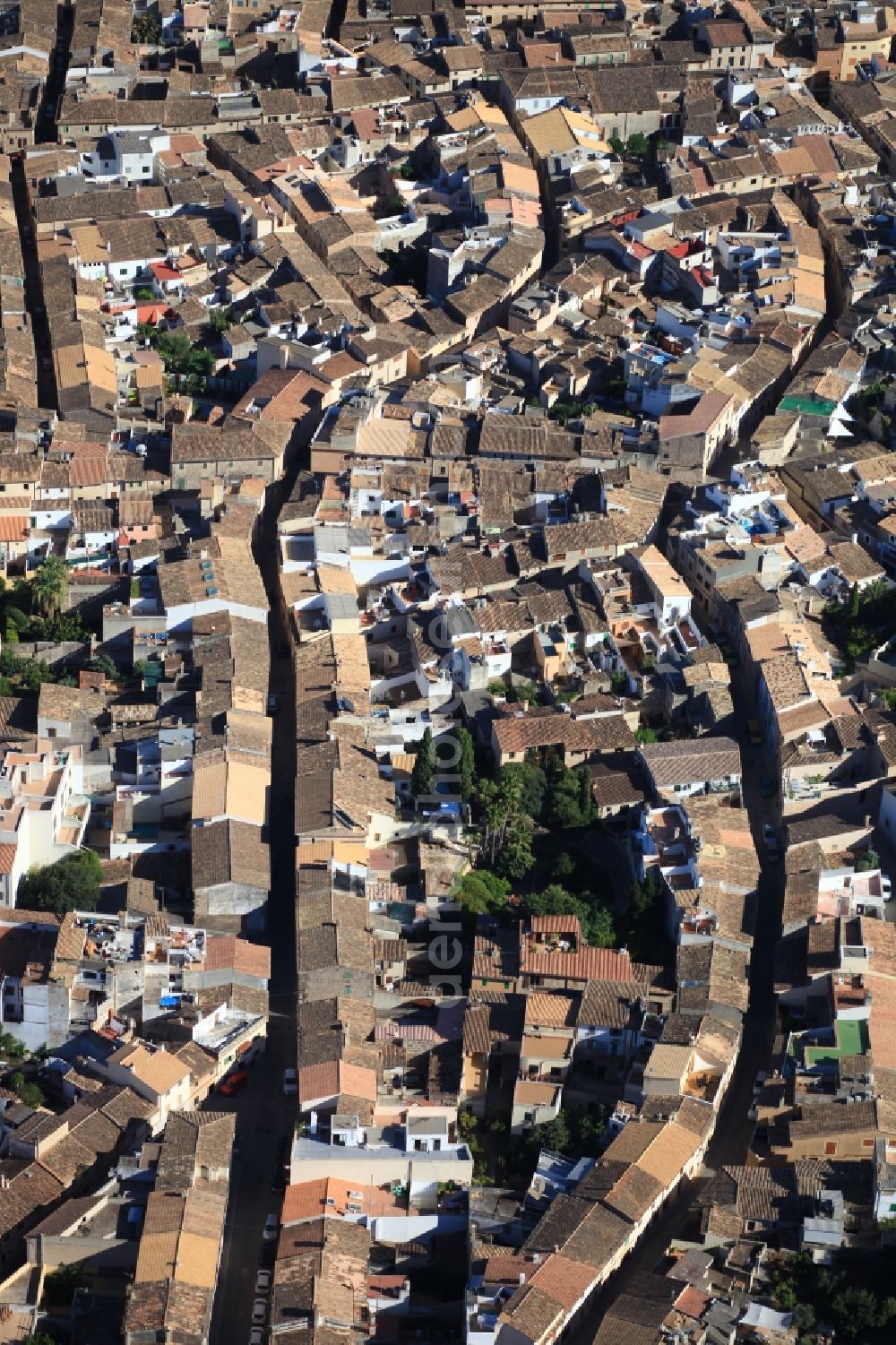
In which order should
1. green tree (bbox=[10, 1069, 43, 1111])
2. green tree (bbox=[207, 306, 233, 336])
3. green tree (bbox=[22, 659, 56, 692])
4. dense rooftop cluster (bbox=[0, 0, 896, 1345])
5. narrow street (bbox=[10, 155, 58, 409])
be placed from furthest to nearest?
1. green tree (bbox=[207, 306, 233, 336])
2. narrow street (bbox=[10, 155, 58, 409])
3. green tree (bbox=[22, 659, 56, 692])
4. green tree (bbox=[10, 1069, 43, 1111])
5. dense rooftop cluster (bbox=[0, 0, 896, 1345])

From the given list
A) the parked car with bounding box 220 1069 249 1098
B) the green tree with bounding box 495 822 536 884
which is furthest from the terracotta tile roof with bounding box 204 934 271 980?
the green tree with bounding box 495 822 536 884

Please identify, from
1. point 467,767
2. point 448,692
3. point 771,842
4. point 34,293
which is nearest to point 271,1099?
point 467,767

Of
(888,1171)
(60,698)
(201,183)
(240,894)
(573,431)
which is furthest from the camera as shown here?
(201,183)

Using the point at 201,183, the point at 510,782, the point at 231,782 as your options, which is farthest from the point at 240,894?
the point at 201,183

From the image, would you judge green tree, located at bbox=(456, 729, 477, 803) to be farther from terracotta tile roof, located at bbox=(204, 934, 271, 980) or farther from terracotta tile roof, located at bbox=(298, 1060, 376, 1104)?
terracotta tile roof, located at bbox=(298, 1060, 376, 1104)

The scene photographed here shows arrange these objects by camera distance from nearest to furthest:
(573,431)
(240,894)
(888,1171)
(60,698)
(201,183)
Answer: (888,1171) → (240,894) → (60,698) → (573,431) → (201,183)

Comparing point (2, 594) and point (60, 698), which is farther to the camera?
point (2, 594)

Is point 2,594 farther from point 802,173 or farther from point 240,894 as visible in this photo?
point 802,173
